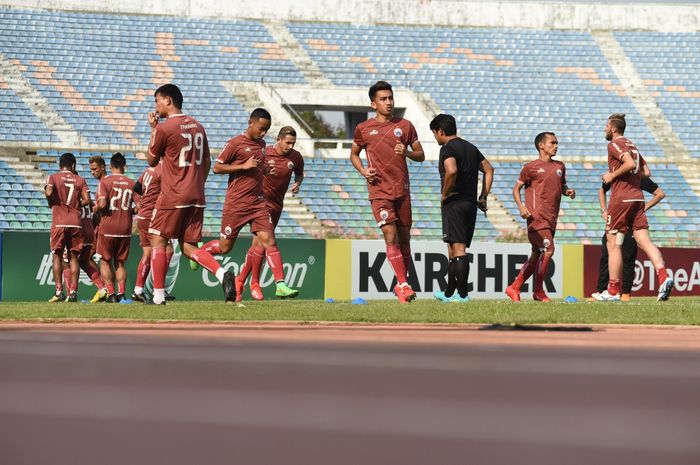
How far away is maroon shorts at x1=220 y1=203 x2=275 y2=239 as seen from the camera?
11227 mm

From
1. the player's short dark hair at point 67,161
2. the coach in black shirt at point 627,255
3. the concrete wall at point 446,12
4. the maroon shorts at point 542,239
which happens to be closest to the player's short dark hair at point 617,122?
the coach in black shirt at point 627,255

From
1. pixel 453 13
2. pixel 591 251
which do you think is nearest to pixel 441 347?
pixel 591 251

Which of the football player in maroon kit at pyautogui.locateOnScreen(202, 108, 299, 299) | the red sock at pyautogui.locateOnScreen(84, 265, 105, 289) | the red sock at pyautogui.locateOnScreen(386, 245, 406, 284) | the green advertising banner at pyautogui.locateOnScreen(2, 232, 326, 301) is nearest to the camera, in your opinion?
the red sock at pyautogui.locateOnScreen(386, 245, 406, 284)

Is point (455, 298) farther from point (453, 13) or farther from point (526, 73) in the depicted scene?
point (453, 13)

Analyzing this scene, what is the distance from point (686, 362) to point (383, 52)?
32582 millimetres

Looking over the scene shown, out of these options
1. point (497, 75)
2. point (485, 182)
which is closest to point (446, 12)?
point (497, 75)

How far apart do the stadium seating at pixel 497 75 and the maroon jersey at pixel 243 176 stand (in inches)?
807

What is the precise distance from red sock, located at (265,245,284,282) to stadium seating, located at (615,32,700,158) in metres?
24.3

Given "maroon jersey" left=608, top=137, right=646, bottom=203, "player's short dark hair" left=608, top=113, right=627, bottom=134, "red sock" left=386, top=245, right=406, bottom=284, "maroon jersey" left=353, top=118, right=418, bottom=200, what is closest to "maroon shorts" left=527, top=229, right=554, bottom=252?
"maroon jersey" left=608, top=137, right=646, bottom=203

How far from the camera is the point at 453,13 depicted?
38.7m

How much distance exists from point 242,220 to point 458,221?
2.22m

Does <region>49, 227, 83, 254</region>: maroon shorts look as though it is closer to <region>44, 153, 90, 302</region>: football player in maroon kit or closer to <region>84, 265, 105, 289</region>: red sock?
<region>44, 153, 90, 302</region>: football player in maroon kit

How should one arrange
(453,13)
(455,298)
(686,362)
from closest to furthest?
(686,362) < (455,298) < (453,13)

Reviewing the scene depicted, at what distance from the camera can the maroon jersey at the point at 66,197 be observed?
51.3 feet
